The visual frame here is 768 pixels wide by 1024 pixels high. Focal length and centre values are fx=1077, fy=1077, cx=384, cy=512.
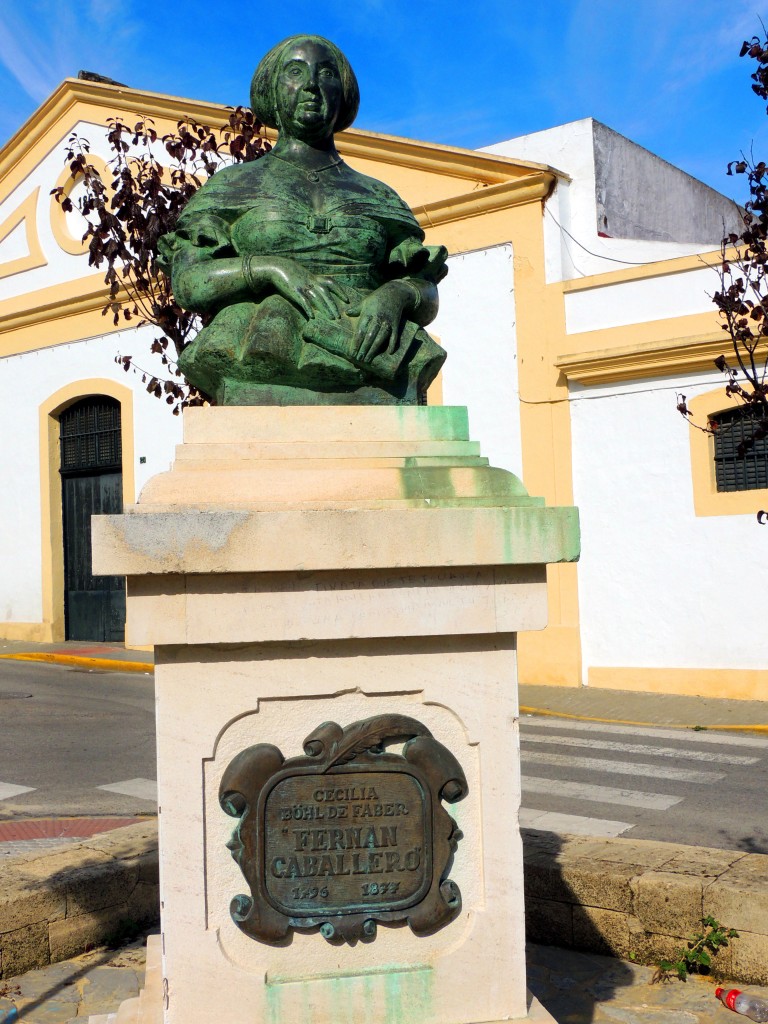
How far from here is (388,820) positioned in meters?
2.94

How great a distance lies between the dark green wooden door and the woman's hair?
12.7 m

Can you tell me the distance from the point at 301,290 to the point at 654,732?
24.6ft

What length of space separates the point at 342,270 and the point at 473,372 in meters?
9.52

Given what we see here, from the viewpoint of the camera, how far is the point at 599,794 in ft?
23.5

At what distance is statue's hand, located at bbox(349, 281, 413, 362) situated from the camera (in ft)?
10.2

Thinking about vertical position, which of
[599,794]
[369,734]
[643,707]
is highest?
[369,734]

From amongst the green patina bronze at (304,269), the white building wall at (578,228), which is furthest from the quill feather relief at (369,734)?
the white building wall at (578,228)

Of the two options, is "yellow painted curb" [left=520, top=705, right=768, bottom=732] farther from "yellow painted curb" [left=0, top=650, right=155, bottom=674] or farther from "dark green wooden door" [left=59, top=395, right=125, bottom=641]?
"dark green wooden door" [left=59, top=395, right=125, bottom=641]

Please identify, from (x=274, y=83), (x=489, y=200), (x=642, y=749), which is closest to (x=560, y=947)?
(x=274, y=83)

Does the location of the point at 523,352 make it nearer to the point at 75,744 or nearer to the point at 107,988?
the point at 75,744

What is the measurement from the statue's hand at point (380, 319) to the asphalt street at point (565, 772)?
389 cm

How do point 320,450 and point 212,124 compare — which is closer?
point 320,450

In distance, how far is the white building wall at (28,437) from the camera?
16.0 meters

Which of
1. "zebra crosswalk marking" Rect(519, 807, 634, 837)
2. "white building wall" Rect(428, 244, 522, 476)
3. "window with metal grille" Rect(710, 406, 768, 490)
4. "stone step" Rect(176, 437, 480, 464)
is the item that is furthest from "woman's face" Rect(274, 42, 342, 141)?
"white building wall" Rect(428, 244, 522, 476)
